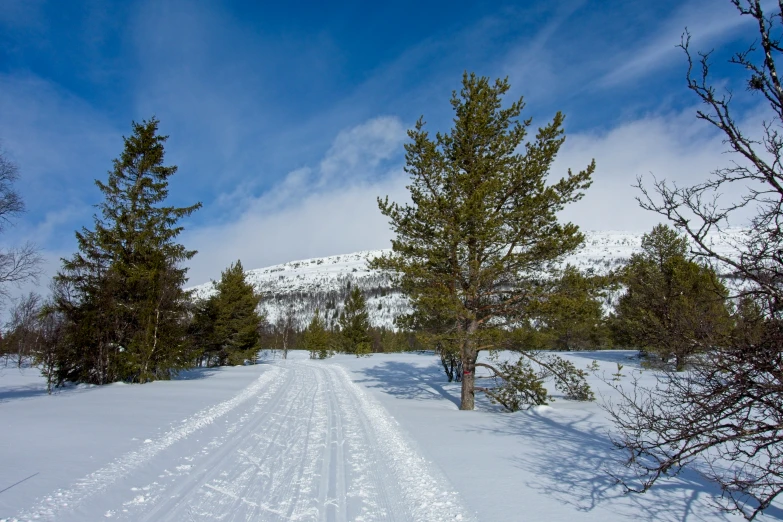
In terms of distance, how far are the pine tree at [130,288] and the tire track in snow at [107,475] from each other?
27.1ft

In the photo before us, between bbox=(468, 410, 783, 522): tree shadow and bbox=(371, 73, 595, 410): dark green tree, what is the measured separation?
125 inches

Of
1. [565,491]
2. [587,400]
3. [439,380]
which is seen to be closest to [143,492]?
[565,491]

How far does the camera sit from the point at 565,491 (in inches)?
197

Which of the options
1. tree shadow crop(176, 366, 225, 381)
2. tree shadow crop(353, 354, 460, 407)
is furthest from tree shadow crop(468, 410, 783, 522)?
tree shadow crop(176, 366, 225, 381)

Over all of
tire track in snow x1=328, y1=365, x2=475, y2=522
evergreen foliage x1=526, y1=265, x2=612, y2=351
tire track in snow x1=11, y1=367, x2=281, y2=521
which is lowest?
tire track in snow x1=328, y1=365, x2=475, y2=522

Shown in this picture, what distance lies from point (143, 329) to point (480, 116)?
47.9 feet

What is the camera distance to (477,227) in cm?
973

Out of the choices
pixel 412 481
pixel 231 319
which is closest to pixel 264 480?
pixel 412 481

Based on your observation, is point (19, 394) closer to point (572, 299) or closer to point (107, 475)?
point (107, 475)

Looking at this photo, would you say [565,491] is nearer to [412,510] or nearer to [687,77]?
[412,510]

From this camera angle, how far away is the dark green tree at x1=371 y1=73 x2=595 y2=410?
9.86 metres

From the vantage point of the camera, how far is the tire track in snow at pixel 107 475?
3936 mm

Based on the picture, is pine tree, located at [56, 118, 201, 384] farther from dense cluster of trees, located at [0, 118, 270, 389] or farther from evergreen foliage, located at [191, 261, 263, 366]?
evergreen foliage, located at [191, 261, 263, 366]

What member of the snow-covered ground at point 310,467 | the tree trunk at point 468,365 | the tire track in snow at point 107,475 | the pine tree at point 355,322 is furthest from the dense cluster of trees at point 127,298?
the pine tree at point 355,322
